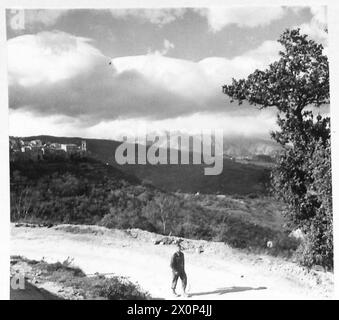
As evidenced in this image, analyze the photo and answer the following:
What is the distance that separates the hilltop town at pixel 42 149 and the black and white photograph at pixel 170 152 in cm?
2

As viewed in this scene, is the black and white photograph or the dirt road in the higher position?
the black and white photograph

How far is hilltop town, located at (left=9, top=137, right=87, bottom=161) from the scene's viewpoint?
9234 millimetres

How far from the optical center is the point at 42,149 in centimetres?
949

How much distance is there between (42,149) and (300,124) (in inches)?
166

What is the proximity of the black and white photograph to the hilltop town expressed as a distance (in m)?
0.02

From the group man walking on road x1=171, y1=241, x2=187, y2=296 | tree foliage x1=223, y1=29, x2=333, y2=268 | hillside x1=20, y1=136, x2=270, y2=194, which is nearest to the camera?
man walking on road x1=171, y1=241, x2=187, y2=296

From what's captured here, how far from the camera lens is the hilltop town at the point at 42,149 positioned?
923 centimetres

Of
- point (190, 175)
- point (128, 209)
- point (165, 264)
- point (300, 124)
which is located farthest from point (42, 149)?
point (300, 124)
